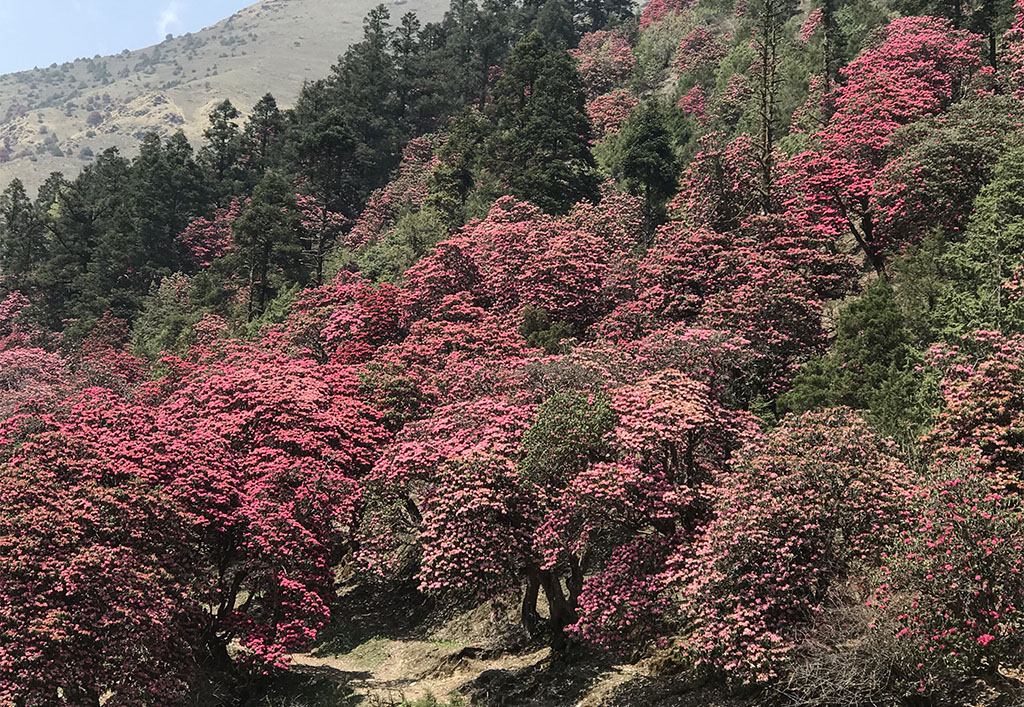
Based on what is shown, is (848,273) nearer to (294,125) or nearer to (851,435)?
(851,435)

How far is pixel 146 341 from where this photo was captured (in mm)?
56875

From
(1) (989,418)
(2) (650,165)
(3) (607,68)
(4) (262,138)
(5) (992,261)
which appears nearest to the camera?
(1) (989,418)

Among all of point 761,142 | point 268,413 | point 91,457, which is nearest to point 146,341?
point 268,413

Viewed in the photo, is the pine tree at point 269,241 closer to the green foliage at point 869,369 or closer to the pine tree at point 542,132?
the pine tree at point 542,132

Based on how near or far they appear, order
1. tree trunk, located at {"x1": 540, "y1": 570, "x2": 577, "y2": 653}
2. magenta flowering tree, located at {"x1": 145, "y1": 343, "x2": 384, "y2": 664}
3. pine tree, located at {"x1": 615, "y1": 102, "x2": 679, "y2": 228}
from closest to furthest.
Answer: magenta flowering tree, located at {"x1": 145, "y1": 343, "x2": 384, "y2": 664}, tree trunk, located at {"x1": 540, "y1": 570, "x2": 577, "y2": 653}, pine tree, located at {"x1": 615, "y1": 102, "x2": 679, "y2": 228}

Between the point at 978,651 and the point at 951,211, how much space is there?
68.0ft

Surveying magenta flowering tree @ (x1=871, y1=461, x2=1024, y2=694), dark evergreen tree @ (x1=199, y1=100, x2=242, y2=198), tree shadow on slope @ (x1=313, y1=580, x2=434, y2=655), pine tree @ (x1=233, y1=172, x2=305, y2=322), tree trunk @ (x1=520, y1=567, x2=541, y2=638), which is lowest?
tree shadow on slope @ (x1=313, y1=580, x2=434, y2=655)

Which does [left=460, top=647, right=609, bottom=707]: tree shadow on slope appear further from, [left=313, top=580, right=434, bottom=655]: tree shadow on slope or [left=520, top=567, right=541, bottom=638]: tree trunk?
[left=313, top=580, right=434, bottom=655]: tree shadow on slope

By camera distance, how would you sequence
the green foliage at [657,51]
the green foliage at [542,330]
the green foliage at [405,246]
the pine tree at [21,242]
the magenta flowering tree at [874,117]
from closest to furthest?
1. the green foliage at [542,330]
2. the magenta flowering tree at [874,117]
3. the green foliage at [405,246]
4. the green foliage at [657,51]
5. the pine tree at [21,242]

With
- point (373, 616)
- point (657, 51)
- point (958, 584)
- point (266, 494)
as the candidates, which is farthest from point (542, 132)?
point (958, 584)

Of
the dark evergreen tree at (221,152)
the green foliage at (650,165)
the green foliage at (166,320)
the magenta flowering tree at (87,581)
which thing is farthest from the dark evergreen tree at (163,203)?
the magenta flowering tree at (87,581)

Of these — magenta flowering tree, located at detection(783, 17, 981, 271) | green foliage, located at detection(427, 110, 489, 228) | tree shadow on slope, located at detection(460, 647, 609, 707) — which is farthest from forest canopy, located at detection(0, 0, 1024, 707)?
green foliage, located at detection(427, 110, 489, 228)

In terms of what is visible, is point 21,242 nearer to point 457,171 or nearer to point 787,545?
point 457,171

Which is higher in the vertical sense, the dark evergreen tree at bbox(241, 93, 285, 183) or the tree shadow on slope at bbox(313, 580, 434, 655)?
the dark evergreen tree at bbox(241, 93, 285, 183)
